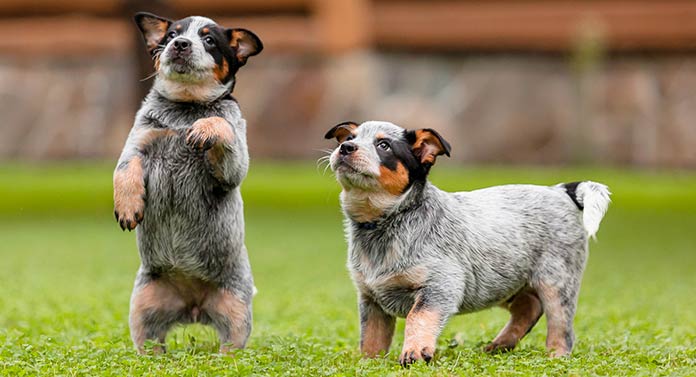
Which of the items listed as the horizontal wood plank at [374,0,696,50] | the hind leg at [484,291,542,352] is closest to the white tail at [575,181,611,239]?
the hind leg at [484,291,542,352]

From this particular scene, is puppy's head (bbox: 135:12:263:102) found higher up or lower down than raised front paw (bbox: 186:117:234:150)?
higher up

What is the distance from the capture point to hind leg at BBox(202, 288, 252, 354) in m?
6.66

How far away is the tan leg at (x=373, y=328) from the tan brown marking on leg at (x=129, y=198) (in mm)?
1403

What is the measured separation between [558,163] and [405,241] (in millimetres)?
18284

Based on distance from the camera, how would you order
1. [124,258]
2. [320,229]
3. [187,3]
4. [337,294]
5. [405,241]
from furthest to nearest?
[187,3] → [320,229] → [124,258] → [337,294] → [405,241]

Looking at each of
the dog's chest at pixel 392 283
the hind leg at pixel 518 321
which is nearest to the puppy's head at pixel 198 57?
the dog's chest at pixel 392 283

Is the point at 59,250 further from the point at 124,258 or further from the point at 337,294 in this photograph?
the point at 337,294

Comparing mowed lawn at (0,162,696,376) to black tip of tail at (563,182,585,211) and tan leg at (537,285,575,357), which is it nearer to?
tan leg at (537,285,575,357)

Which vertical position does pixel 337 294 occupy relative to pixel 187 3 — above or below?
below

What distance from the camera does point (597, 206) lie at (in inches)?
265

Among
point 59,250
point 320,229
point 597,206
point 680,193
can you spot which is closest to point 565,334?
point 597,206

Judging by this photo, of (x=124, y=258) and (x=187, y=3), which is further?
(x=187, y=3)

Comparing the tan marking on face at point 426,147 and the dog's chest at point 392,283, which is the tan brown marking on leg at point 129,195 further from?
the tan marking on face at point 426,147

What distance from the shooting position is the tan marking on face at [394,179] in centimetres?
624
